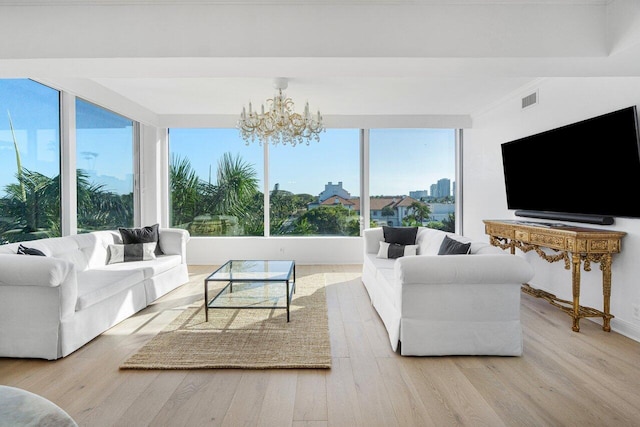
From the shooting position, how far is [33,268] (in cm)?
263

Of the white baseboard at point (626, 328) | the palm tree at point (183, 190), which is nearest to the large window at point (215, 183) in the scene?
the palm tree at point (183, 190)

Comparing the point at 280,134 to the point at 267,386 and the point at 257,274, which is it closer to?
the point at 257,274

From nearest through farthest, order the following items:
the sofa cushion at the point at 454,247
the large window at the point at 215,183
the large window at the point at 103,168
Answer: the sofa cushion at the point at 454,247, the large window at the point at 103,168, the large window at the point at 215,183

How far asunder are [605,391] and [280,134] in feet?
13.5

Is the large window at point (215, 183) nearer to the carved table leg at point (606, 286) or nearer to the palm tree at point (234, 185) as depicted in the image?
the palm tree at point (234, 185)

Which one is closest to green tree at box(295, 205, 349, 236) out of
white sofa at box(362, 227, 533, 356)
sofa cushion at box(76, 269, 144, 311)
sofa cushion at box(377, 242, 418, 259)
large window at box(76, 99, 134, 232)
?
sofa cushion at box(377, 242, 418, 259)

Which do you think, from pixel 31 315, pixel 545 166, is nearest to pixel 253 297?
pixel 31 315

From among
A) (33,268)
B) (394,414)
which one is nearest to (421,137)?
(394,414)

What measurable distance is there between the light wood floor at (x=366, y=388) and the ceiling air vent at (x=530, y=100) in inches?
108

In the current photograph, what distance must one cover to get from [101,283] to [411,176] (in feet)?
16.9

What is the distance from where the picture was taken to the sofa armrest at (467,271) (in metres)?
2.67

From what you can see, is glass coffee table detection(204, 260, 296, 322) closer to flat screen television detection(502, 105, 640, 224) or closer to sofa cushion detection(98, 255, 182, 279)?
sofa cushion detection(98, 255, 182, 279)

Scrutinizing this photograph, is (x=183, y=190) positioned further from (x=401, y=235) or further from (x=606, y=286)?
(x=606, y=286)

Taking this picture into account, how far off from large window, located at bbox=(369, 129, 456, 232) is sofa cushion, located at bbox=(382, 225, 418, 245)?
1853mm
